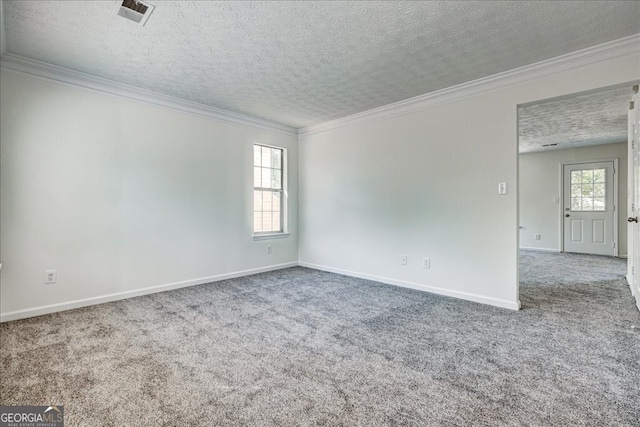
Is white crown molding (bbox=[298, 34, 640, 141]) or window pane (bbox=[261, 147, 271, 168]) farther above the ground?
white crown molding (bbox=[298, 34, 640, 141])

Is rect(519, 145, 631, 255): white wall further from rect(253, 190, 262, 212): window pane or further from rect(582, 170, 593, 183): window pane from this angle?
rect(253, 190, 262, 212): window pane

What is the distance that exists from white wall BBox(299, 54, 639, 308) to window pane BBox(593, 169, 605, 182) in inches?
206

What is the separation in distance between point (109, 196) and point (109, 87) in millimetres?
1170

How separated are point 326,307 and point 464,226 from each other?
1.79 meters

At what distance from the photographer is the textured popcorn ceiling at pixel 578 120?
395cm

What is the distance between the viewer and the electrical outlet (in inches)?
117

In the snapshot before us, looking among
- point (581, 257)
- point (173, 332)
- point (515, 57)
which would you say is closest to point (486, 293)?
point (515, 57)

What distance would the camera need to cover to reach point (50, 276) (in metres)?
3.00

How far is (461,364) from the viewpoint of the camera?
201 centimetres

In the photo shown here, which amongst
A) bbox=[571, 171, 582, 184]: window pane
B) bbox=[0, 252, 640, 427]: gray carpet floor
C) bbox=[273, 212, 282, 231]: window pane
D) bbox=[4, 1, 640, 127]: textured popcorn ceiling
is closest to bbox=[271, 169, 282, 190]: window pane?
bbox=[273, 212, 282, 231]: window pane

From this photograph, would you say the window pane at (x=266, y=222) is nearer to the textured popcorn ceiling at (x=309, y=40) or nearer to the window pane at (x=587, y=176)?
the textured popcorn ceiling at (x=309, y=40)

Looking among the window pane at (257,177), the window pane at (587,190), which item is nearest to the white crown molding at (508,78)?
the window pane at (257,177)

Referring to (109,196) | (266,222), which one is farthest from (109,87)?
(266,222)

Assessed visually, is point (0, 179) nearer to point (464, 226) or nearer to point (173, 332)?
point (173, 332)
